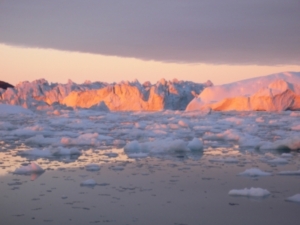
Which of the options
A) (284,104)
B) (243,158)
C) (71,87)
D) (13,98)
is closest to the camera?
(243,158)

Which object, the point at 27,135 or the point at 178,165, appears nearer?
the point at 178,165

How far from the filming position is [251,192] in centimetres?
371

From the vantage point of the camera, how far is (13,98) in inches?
1252

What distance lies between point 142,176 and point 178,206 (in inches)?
50.9

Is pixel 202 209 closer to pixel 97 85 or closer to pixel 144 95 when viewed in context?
pixel 144 95

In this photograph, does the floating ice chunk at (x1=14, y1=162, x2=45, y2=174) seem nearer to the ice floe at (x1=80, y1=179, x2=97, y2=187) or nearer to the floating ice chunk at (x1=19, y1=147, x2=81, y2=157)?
the ice floe at (x1=80, y1=179, x2=97, y2=187)

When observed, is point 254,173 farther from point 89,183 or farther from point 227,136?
point 227,136

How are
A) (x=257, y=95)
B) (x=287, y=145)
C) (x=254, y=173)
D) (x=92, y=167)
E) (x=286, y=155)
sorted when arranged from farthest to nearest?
1. (x=257, y=95)
2. (x=287, y=145)
3. (x=286, y=155)
4. (x=92, y=167)
5. (x=254, y=173)

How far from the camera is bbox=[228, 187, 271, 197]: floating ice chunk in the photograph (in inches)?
145

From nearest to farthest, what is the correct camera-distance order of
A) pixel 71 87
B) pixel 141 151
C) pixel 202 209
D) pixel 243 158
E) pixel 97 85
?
pixel 202 209
pixel 243 158
pixel 141 151
pixel 71 87
pixel 97 85

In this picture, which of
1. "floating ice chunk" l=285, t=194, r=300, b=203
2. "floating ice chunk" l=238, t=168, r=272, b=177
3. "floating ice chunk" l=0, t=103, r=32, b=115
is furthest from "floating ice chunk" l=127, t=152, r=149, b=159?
"floating ice chunk" l=0, t=103, r=32, b=115

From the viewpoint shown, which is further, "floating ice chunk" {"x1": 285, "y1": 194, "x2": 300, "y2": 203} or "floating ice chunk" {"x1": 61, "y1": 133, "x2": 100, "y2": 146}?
"floating ice chunk" {"x1": 61, "y1": 133, "x2": 100, "y2": 146}

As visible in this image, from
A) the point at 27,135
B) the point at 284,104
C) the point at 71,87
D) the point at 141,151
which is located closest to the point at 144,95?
the point at 71,87

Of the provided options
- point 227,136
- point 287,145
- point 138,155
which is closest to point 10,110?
point 227,136
